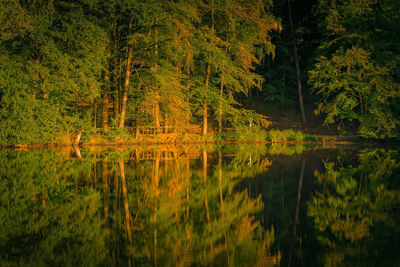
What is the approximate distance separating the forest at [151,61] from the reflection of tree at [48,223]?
15039 mm

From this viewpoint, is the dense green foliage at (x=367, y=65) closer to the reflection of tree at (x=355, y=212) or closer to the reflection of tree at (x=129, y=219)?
the reflection of tree at (x=355, y=212)

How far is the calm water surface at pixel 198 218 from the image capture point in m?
6.01

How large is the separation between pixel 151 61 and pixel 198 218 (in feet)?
79.9

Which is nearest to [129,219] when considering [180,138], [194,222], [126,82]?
[194,222]

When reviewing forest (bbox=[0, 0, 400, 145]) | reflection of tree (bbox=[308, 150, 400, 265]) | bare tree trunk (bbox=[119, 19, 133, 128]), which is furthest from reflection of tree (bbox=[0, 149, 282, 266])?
bare tree trunk (bbox=[119, 19, 133, 128])

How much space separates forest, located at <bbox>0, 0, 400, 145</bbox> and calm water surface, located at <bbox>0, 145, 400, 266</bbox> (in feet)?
44.0

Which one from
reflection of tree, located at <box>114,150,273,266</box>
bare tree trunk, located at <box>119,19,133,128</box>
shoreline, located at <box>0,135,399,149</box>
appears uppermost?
bare tree trunk, located at <box>119,19,133,128</box>

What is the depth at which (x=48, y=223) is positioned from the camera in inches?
306

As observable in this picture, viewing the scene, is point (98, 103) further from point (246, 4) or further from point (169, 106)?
point (246, 4)

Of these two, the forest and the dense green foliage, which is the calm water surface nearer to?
the forest

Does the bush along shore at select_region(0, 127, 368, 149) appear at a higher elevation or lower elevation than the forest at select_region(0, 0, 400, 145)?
lower

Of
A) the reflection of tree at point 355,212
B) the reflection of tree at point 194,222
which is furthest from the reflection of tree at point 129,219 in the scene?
the reflection of tree at point 355,212

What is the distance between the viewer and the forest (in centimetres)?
2692

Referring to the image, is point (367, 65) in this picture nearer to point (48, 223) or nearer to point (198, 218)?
point (198, 218)
